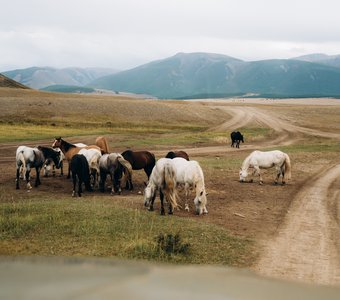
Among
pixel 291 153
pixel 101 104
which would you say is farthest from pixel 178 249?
pixel 101 104

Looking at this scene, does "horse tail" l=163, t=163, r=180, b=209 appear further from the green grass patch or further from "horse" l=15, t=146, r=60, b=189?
"horse" l=15, t=146, r=60, b=189

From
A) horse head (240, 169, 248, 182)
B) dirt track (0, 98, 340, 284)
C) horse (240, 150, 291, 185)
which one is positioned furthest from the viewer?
horse head (240, 169, 248, 182)

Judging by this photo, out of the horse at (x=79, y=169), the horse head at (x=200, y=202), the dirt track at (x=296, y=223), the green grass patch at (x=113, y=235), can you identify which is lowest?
the dirt track at (x=296, y=223)

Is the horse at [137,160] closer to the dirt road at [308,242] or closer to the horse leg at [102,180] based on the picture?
the horse leg at [102,180]

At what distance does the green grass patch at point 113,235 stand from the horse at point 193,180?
1.28 meters

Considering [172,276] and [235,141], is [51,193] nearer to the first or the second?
[172,276]

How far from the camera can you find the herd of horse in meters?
17.7

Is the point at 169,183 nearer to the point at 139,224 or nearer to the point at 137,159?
the point at 139,224

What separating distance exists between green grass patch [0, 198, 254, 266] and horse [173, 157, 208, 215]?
50.4 inches

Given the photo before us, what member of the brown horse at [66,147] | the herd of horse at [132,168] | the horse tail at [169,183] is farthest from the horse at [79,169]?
the horse tail at [169,183]

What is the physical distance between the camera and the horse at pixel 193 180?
18047 mm

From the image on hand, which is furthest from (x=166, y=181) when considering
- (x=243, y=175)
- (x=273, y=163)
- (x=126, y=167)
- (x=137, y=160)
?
(x=273, y=163)

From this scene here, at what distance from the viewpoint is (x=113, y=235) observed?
14766mm

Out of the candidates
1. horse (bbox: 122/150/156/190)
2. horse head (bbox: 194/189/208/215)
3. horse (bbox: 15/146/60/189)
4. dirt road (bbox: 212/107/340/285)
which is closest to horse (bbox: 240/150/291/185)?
dirt road (bbox: 212/107/340/285)
